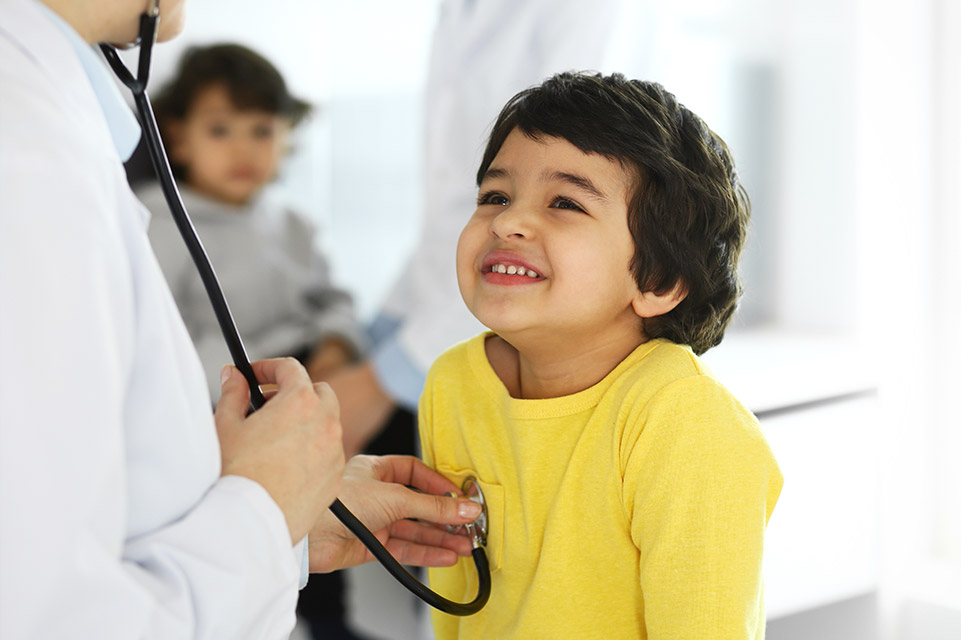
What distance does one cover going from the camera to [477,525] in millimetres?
978

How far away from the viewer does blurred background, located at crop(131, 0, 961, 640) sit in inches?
59.7

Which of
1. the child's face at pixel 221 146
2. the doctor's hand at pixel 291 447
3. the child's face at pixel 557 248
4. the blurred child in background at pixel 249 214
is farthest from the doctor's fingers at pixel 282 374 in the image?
the child's face at pixel 221 146

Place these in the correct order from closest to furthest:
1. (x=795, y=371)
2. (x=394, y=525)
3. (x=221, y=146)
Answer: (x=394, y=525)
(x=795, y=371)
(x=221, y=146)

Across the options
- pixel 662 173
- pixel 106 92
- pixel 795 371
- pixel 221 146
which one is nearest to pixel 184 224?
pixel 106 92

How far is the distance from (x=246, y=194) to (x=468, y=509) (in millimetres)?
1597

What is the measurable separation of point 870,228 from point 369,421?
1.00m

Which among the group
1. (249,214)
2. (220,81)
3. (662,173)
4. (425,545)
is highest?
(220,81)

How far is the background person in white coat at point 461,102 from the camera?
4.86ft

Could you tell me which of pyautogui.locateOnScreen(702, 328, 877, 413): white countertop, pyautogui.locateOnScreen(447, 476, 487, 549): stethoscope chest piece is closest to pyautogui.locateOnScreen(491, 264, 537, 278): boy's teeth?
pyautogui.locateOnScreen(447, 476, 487, 549): stethoscope chest piece

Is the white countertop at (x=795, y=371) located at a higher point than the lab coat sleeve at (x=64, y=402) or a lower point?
lower

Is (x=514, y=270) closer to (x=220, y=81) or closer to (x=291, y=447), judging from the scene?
(x=291, y=447)

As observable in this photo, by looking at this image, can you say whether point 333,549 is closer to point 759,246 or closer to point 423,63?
point 759,246

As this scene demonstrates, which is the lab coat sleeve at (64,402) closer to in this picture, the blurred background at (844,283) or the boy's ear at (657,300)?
the boy's ear at (657,300)

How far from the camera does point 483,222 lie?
98 centimetres
